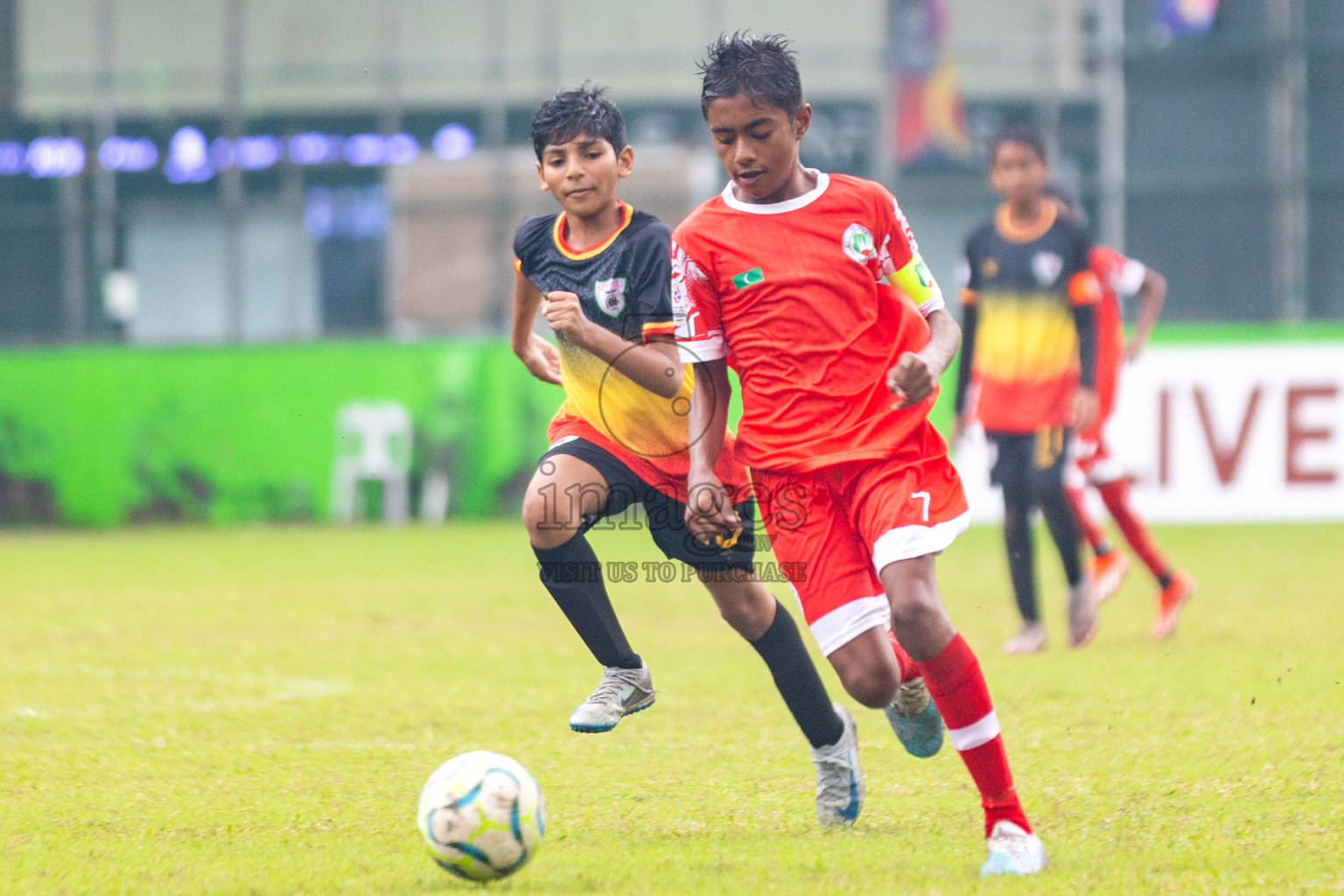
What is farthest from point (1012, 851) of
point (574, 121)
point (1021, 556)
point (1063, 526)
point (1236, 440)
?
point (1236, 440)

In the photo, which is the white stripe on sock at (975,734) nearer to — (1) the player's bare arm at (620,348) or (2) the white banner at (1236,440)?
(1) the player's bare arm at (620,348)

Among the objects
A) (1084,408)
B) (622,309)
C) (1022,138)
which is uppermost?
(1022,138)

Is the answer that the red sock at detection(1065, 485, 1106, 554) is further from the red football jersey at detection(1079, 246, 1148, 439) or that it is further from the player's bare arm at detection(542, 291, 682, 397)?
the player's bare arm at detection(542, 291, 682, 397)

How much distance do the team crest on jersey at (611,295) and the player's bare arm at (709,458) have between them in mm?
444

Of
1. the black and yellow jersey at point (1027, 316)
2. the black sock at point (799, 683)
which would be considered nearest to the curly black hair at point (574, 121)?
the black sock at point (799, 683)

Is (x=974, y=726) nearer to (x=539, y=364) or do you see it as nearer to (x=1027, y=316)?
(x=539, y=364)

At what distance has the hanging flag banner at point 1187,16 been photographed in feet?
61.4

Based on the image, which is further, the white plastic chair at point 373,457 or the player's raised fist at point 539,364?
the white plastic chair at point 373,457

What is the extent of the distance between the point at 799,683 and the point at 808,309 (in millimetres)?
1061

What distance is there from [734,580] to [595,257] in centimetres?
95

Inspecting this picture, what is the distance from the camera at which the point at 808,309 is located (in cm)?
394

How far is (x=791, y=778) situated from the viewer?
15.6 feet

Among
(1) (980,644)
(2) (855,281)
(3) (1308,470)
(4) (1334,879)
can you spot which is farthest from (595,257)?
(3) (1308,470)

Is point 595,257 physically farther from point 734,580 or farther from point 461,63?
point 461,63
